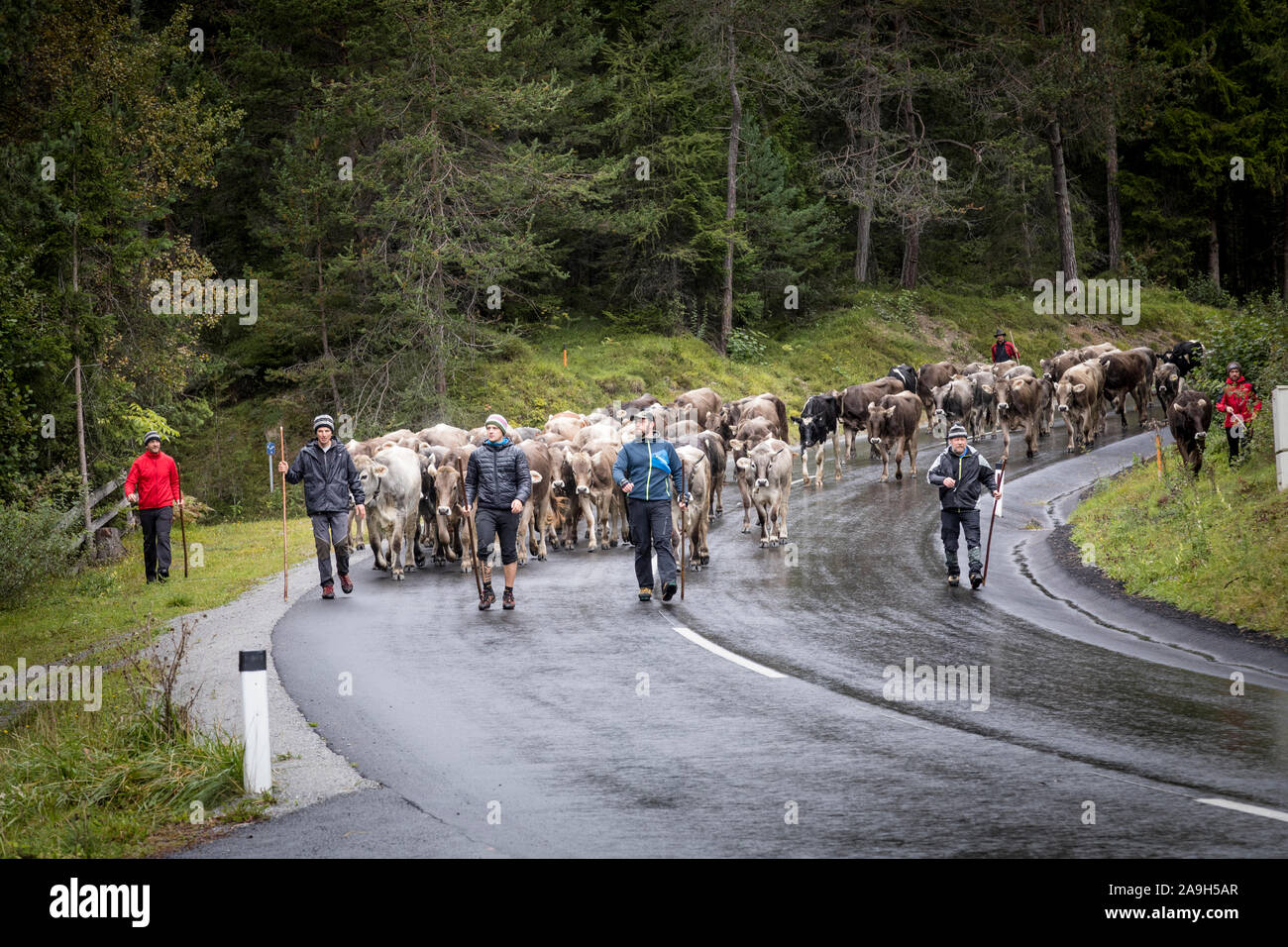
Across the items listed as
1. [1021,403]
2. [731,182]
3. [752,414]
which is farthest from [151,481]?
[731,182]

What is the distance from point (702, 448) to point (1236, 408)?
338 inches

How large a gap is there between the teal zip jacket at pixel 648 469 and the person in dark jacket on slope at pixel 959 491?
3.45m

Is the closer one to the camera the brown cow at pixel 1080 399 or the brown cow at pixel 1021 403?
the brown cow at pixel 1080 399

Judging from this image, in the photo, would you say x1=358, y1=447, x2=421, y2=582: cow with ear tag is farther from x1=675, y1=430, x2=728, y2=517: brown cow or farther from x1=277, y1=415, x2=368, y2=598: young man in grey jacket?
x1=675, y1=430, x2=728, y2=517: brown cow

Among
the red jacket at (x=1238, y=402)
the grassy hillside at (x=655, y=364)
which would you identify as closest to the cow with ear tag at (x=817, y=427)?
the red jacket at (x=1238, y=402)

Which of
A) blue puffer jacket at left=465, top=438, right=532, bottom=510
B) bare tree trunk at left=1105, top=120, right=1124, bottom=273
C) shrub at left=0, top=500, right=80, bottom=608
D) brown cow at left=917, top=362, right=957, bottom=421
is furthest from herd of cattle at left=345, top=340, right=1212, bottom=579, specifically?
bare tree trunk at left=1105, top=120, right=1124, bottom=273

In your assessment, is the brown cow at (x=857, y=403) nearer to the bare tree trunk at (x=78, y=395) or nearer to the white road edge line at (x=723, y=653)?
the bare tree trunk at (x=78, y=395)

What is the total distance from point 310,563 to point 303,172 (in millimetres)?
18914

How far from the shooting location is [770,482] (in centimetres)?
1895

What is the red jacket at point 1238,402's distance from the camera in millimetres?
18594

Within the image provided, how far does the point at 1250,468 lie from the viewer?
17.8 m

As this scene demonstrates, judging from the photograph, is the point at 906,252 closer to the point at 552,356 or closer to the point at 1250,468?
the point at 552,356
